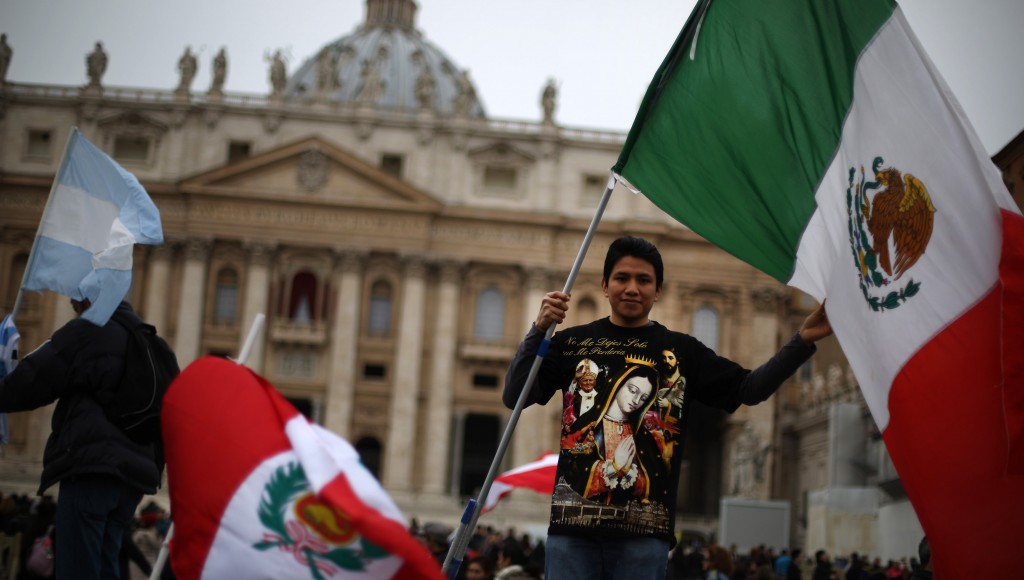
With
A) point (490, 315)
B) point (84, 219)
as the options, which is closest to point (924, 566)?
point (84, 219)

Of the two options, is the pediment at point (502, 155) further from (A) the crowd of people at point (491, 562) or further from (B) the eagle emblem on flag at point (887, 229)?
(B) the eagle emblem on flag at point (887, 229)

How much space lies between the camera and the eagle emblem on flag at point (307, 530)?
467 cm

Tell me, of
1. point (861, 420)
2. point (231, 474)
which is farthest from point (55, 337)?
point (861, 420)

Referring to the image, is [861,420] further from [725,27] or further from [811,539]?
[725,27]

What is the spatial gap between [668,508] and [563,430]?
0.48m

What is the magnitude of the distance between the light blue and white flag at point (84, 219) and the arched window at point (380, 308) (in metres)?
46.5

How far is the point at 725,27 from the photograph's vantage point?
5914 mm

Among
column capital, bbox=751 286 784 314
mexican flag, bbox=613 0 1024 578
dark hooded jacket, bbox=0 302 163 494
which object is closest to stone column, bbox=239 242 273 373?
column capital, bbox=751 286 784 314

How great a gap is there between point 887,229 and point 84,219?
479cm

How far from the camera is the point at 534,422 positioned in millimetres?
53906

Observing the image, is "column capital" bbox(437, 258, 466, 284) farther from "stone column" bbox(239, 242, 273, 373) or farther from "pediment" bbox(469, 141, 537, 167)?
"stone column" bbox(239, 242, 273, 373)

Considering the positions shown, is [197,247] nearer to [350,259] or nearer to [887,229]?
[350,259]

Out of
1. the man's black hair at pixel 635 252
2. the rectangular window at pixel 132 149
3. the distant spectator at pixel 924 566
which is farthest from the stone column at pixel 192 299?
the man's black hair at pixel 635 252

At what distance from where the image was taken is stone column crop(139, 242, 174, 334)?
53.9 meters
